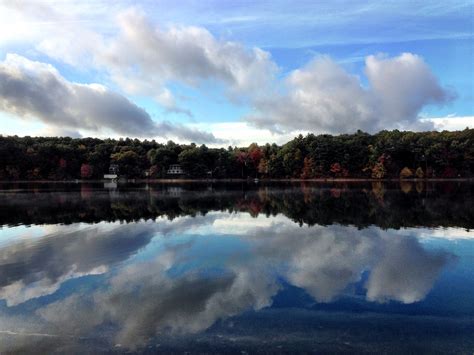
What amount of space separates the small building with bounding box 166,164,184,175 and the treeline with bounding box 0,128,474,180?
129 centimetres

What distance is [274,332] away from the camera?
8102mm

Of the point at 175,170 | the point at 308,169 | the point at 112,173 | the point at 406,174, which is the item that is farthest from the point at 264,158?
the point at 112,173

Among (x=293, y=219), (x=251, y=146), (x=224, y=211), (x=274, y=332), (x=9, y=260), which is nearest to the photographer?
(x=274, y=332)

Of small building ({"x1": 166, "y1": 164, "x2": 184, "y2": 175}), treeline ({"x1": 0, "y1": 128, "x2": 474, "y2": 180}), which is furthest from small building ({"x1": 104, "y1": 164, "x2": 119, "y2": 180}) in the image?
small building ({"x1": 166, "y1": 164, "x2": 184, "y2": 175})

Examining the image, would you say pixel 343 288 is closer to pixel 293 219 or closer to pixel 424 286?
pixel 424 286

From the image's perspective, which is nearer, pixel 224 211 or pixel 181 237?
pixel 181 237

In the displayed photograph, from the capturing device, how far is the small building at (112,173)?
374 feet

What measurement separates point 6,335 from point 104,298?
2614mm

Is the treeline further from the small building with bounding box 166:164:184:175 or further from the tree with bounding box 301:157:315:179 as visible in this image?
the small building with bounding box 166:164:184:175

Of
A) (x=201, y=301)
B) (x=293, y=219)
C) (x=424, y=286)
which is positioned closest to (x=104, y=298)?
(x=201, y=301)

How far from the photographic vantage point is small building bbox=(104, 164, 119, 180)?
114 metres

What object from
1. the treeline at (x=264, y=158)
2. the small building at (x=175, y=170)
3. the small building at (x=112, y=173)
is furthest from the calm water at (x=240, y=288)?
the small building at (x=112, y=173)

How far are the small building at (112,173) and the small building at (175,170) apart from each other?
14296 millimetres

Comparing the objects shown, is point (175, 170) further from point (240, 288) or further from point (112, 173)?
point (240, 288)
